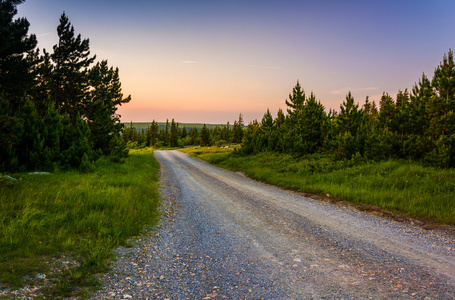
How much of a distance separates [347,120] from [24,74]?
23309mm

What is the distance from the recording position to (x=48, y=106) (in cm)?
1421

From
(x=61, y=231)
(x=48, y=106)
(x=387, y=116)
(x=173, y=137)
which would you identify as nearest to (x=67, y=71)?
(x=48, y=106)

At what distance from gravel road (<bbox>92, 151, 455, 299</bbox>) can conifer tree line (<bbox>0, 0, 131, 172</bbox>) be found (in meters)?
8.93

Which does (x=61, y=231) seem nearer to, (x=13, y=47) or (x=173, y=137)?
(x=13, y=47)

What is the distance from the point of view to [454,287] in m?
3.54

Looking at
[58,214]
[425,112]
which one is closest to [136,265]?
[58,214]

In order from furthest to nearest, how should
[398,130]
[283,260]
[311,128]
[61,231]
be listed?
1. [311,128]
2. [398,130]
3. [61,231]
4. [283,260]

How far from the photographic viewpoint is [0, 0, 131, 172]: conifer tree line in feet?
34.8

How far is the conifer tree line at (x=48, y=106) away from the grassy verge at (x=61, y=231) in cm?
461

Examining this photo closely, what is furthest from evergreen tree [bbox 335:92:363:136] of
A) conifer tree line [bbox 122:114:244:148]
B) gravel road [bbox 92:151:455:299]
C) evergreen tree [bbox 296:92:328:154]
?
conifer tree line [bbox 122:114:244:148]

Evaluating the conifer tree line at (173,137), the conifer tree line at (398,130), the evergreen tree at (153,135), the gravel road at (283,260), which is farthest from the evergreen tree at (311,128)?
the evergreen tree at (153,135)

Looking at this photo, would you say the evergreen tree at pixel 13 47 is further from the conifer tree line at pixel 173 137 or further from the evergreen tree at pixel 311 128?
the conifer tree line at pixel 173 137

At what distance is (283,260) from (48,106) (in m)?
16.0

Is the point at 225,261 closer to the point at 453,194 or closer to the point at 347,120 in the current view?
the point at 453,194
